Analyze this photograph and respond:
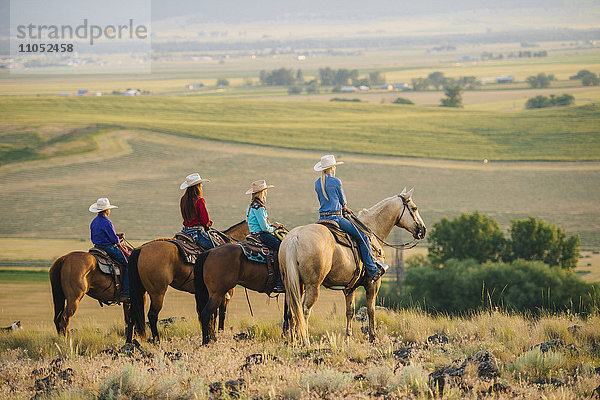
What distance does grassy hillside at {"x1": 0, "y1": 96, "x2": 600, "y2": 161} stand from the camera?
266 feet

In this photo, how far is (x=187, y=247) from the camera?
1166 cm

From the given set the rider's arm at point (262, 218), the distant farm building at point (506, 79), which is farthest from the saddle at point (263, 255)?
the distant farm building at point (506, 79)

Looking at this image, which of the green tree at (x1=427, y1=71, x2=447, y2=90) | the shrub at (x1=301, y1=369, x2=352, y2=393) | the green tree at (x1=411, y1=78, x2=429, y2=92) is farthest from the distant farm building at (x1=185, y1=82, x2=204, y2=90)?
the shrub at (x1=301, y1=369, x2=352, y2=393)

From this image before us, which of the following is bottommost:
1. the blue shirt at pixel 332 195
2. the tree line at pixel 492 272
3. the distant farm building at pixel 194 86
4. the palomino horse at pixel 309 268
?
the tree line at pixel 492 272

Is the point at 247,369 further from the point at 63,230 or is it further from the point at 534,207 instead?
the point at 534,207

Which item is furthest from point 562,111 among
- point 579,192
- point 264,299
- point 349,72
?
point 349,72

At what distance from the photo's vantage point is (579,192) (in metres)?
63.4

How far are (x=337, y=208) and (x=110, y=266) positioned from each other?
400 centimetres

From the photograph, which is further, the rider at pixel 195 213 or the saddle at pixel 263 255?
the rider at pixel 195 213

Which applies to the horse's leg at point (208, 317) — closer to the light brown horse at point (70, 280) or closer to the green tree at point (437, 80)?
the light brown horse at point (70, 280)

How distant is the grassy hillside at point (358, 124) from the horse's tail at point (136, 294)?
68913 mm

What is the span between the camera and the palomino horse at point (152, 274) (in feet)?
37.2

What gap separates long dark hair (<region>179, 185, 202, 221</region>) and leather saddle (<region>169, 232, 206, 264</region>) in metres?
0.33

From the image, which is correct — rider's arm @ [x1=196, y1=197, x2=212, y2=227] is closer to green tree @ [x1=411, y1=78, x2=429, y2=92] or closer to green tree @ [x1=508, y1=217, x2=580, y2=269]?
green tree @ [x1=508, y1=217, x2=580, y2=269]
